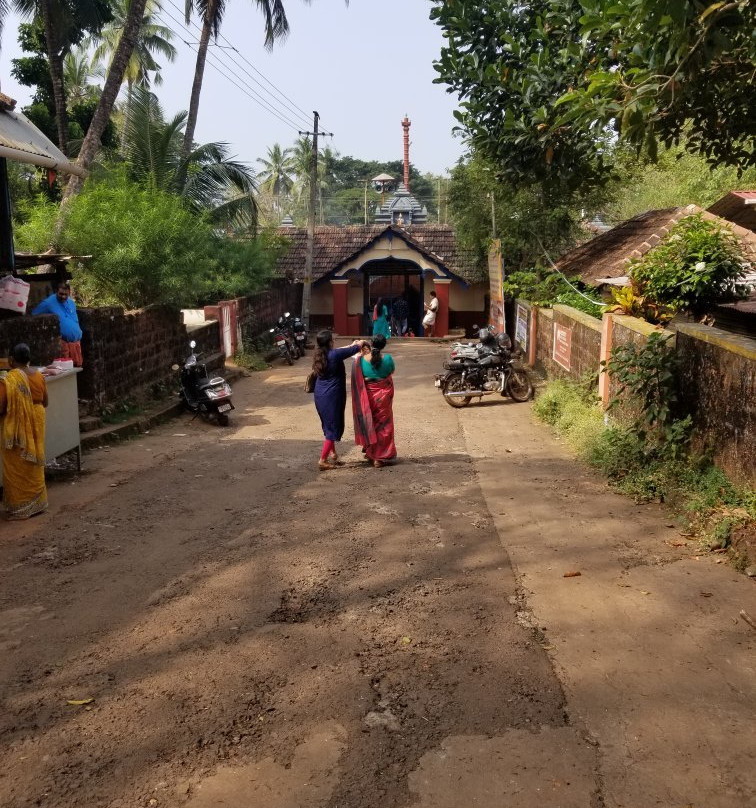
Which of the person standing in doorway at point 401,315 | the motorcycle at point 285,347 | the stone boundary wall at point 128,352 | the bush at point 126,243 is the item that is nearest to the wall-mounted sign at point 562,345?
the bush at point 126,243

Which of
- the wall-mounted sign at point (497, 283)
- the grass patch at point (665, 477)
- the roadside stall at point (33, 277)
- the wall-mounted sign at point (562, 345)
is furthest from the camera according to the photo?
the wall-mounted sign at point (497, 283)

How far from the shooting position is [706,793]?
118 inches

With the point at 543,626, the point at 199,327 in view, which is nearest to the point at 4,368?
the point at 543,626

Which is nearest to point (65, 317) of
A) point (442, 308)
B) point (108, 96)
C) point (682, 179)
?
point (108, 96)

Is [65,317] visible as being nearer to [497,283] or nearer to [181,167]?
[497,283]

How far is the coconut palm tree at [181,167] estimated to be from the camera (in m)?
19.0

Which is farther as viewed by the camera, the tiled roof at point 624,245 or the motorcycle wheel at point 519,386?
the tiled roof at point 624,245

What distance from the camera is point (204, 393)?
11.9m

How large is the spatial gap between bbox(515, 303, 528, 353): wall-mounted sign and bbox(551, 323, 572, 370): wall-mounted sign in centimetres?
345

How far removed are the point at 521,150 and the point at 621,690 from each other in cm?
762

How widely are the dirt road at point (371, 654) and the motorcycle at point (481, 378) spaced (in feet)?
18.8

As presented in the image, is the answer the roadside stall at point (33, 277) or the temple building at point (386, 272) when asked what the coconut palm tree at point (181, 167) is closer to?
the temple building at point (386, 272)

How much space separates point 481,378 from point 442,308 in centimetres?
1365

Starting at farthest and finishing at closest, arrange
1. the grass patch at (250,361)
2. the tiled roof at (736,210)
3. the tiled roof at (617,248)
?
the grass patch at (250,361), the tiled roof at (736,210), the tiled roof at (617,248)
